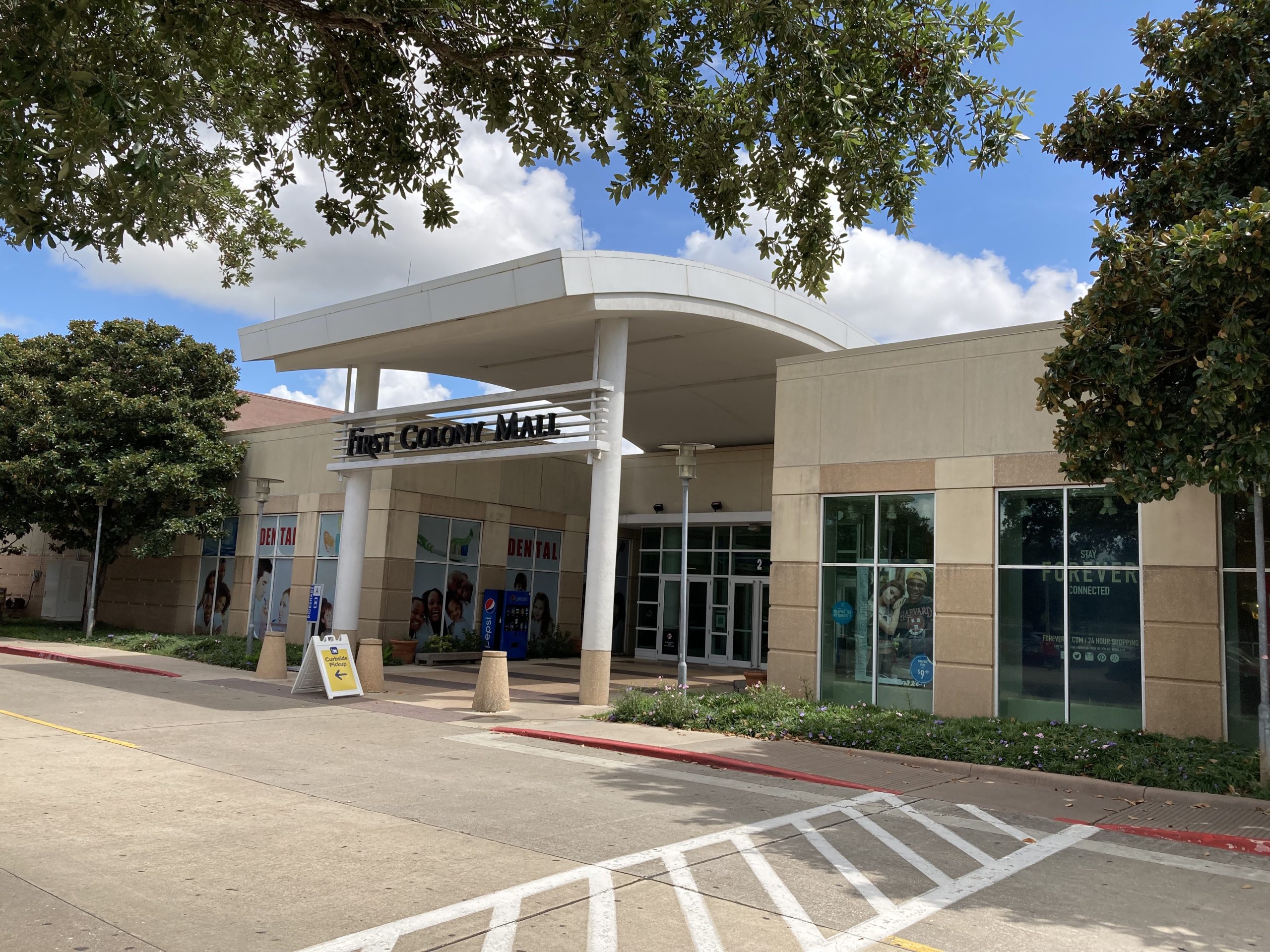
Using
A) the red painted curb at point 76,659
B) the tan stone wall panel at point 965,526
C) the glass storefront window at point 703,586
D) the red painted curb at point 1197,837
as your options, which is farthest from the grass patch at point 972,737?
the glass storefront window at point 703,586

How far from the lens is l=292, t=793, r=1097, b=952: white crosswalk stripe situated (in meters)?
5.50

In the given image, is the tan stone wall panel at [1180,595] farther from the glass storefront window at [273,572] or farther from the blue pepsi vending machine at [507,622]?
the glass storefront window at [273,572]

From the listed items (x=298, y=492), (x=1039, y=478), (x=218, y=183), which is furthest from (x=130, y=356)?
(x=1039, y=478)

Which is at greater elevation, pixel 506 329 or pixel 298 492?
pixel 506 329

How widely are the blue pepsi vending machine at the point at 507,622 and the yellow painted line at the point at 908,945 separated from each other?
21236 mm

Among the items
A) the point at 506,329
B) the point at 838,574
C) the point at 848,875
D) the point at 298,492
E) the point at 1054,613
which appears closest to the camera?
the point at 848,875

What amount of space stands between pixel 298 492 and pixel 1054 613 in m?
20.4

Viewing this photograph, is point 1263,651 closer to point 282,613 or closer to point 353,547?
point 353,547

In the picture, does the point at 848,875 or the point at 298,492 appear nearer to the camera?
the point at 848,875

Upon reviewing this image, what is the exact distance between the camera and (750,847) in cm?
781

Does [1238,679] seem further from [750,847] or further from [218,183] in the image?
[218,183]

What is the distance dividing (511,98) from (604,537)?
30.4 ft

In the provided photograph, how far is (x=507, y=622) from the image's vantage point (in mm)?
26891

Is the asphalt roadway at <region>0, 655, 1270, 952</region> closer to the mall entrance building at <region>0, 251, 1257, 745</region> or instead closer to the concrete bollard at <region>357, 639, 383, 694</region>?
the mall entrance building at <region>0, 251, 1257, 745</region>
